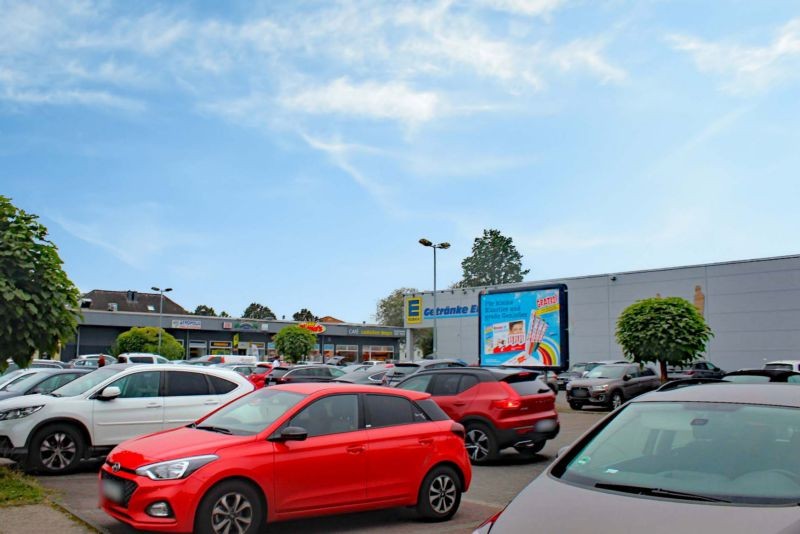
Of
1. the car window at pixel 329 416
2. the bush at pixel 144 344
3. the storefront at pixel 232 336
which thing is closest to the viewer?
the car window at pixel 329 416

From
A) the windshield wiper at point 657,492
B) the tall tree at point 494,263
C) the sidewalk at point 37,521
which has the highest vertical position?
the tall tree at point 494,263

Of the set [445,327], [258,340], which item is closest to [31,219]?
[445,327]

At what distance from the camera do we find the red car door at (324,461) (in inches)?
273

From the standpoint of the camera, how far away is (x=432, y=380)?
13.4 meters

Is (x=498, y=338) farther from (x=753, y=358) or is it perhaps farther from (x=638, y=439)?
(x=638, y=439)

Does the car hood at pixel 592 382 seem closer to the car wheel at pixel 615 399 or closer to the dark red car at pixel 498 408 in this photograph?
the car wheel at pixel 615 399

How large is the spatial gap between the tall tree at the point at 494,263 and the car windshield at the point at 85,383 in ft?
312

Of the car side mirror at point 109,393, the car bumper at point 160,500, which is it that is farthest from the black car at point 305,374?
the car bumper at point 160,500

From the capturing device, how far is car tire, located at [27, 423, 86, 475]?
10.5 meters

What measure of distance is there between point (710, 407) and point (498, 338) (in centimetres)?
2456

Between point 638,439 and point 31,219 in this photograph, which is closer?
point 638,439

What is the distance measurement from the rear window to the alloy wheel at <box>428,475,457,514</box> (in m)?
4.58

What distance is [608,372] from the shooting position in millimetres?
26250

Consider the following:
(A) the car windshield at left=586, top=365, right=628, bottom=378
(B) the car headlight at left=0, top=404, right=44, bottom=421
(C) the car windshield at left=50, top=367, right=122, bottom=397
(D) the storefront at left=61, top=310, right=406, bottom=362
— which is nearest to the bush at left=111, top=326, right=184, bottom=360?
(D) the storefront at left=61, top=310, right=406, bottom=362
